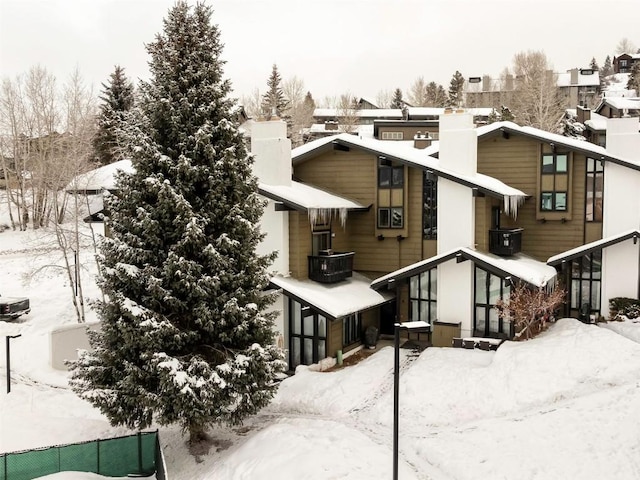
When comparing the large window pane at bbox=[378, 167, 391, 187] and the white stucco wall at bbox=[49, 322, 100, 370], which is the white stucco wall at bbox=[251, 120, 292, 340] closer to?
the large window pane at bbox=[378, 167, 391, 187]

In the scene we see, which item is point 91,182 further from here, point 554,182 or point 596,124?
point 596,124

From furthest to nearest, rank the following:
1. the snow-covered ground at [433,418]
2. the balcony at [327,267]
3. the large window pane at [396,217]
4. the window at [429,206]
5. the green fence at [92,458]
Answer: the large window pane at [396,217] → the window at [429,206] → the balcony at [327,267] → the green fence at [92,458] → the snow-covered ground at [433,418]

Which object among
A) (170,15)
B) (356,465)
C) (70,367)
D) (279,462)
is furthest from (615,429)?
(170,15)

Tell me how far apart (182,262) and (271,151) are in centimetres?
921

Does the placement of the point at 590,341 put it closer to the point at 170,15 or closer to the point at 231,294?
the point at 231,294

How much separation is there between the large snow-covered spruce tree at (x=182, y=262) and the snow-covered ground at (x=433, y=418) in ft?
4.95

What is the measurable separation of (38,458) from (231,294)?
19.0 ft

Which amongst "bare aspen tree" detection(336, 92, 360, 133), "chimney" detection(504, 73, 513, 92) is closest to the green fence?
"bare aspen tree" detection(336, 92, 360, 133)

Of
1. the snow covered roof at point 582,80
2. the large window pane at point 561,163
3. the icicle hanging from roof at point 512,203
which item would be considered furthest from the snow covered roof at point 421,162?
the snow covered roof at point 582,80

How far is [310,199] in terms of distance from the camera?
21422 mm

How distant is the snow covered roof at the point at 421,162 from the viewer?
21.9 metres

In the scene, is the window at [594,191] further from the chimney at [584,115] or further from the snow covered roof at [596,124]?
the chimney at [584,115]

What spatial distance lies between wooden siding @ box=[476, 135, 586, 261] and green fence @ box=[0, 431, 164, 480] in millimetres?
15627

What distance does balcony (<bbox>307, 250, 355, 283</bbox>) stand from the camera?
2175 centimetres
